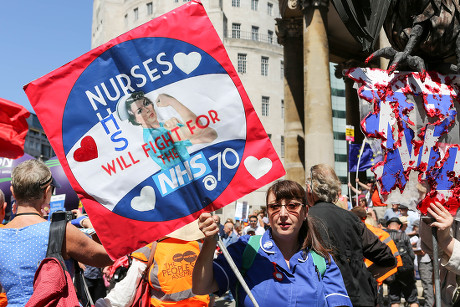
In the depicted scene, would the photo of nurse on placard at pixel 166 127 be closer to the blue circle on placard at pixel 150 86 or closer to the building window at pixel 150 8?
the blue circle on placard at pixel 150 86

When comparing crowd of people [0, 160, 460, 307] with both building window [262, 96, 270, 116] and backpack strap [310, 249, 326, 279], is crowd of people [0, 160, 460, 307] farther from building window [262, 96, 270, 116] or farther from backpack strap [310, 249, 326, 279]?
building window [262, 96, 270, 116]

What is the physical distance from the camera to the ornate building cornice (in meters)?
20.1

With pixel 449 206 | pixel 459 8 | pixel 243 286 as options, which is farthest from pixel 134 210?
pixel 459 8

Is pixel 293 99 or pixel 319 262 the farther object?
pixel 293 99

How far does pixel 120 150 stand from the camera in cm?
306

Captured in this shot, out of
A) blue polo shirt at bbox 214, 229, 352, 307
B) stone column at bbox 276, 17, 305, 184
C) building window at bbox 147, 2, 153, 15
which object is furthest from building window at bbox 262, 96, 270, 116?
blue polo shirt at bbox 214, 229, 352, 307

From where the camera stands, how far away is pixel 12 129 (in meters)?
6.21

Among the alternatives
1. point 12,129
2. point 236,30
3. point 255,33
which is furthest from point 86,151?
point 255,33

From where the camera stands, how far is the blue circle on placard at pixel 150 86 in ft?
9.98

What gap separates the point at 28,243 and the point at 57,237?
191 mm

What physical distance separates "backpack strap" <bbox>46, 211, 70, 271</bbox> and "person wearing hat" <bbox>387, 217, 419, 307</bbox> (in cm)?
686

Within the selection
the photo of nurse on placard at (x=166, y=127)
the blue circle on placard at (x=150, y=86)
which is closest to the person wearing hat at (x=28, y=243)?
the blue circle on placard at (x=150, y=86)

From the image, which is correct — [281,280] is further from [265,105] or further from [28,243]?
[265,105]

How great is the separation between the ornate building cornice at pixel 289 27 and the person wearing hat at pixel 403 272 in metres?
12.6
